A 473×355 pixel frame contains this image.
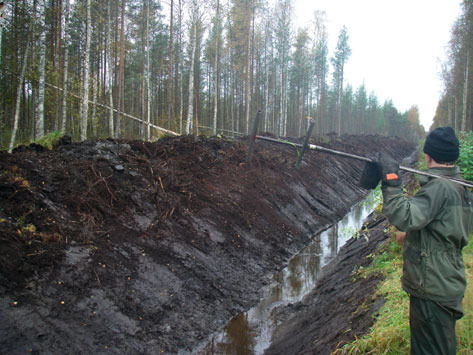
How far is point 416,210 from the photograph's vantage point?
215cm

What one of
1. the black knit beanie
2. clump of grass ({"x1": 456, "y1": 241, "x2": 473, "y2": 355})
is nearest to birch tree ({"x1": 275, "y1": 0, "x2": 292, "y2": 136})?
clump of grass ({"x1": 456, "y1": 241, "x2": 473, "y2": 355})

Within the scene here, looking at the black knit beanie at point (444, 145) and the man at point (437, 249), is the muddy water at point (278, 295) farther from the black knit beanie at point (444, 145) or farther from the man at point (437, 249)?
the black knit beanie at point (444, 145)

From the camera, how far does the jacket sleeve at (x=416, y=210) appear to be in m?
2.14

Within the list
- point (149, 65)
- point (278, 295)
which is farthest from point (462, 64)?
point (278, 295)

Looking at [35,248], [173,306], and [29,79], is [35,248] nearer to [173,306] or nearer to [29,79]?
[173,306]

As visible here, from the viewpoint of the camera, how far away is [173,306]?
15.7 feet

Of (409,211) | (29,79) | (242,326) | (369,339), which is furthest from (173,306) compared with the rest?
(29,79)

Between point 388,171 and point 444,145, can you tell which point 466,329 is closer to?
point 388,171

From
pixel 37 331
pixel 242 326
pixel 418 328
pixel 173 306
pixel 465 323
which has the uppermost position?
pixel 418 328

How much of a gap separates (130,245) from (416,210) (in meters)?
4.43

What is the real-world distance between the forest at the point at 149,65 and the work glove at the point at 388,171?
4502 mm

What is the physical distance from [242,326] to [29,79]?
45.2ft

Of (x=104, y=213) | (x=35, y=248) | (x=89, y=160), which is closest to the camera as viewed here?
(x=35, y=248)

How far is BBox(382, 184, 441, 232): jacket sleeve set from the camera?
2.14m
